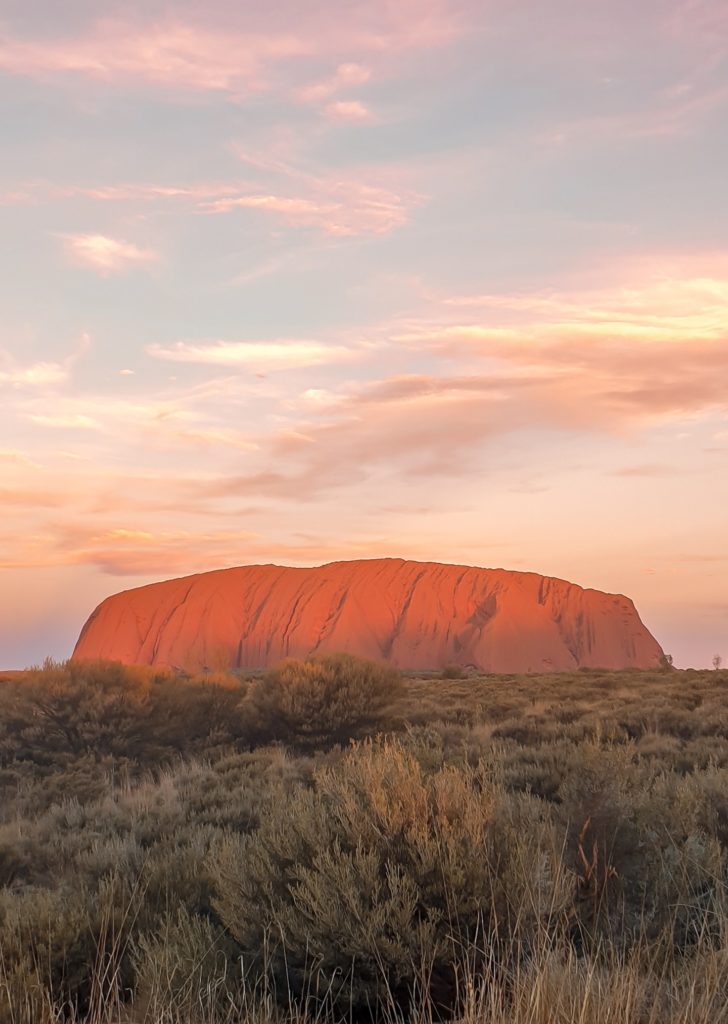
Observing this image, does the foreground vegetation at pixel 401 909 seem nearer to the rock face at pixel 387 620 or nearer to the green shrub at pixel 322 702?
the green shrub at pixel 322 702

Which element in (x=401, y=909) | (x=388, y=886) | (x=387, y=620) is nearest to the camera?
(x=401, y=909)

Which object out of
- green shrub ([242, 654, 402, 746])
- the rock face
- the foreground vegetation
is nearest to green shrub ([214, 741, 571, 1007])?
the foreground vegetation

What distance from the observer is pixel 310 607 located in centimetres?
7719

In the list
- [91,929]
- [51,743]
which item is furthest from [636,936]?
[51,743]

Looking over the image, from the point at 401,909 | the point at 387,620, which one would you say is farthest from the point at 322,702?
the point at 387,620

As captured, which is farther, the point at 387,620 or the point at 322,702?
the point at 387,620

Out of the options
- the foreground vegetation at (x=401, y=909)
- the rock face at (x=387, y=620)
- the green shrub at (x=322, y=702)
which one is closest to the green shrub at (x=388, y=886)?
the foreground vegetation at (x=401, y=909)

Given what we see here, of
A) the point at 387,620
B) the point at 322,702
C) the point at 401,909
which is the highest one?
the point at 387,620

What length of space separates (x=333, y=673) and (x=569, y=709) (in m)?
4.91

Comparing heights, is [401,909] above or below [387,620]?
below

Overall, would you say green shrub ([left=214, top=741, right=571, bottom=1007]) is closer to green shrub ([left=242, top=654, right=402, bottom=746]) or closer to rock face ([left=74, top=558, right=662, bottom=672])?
green shrub ([left=242, top=654, right=402, bottom=746])

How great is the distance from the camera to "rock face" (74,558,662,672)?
7012 centimetres

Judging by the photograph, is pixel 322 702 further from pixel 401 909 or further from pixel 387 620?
pixel 387 620

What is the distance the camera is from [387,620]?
73250 mm
